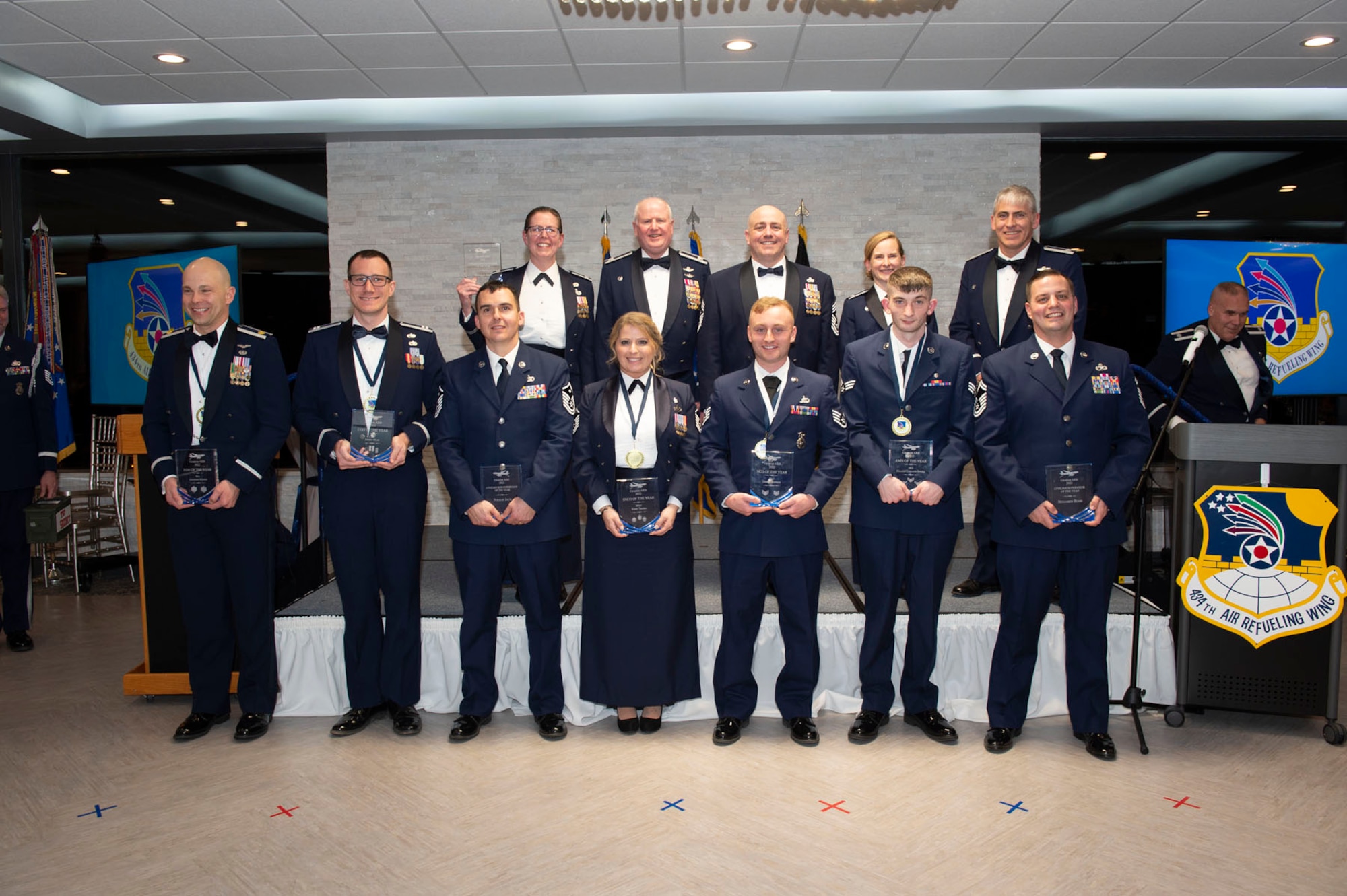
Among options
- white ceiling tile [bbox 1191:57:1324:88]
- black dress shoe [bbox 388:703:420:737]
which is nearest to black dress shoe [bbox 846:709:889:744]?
black dress shoe [bbox 388:703:420:737]

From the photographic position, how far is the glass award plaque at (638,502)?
3.31 meters

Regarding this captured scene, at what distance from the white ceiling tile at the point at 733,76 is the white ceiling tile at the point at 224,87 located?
2713 millimetres

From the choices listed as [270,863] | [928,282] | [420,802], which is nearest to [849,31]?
[928,282]

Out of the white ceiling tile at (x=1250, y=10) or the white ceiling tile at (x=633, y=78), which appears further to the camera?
the white ceiling tile at (x=633, y=78)

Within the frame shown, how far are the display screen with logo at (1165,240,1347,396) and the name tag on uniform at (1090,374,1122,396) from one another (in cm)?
390

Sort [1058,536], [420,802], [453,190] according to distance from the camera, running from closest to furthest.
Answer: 1. [420,802]
2. [1058,536]
3. [453,190]

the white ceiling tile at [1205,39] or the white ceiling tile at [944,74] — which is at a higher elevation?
the white ceiling tile at [944,74]

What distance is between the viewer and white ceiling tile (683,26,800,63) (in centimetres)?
488

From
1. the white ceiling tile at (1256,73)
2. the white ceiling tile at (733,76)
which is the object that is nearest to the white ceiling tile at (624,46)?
the white ceiling tile at (733,76)

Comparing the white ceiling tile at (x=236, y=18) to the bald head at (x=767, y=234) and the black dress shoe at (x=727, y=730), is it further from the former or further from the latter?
the black dress shoe at (x=727, y=730)

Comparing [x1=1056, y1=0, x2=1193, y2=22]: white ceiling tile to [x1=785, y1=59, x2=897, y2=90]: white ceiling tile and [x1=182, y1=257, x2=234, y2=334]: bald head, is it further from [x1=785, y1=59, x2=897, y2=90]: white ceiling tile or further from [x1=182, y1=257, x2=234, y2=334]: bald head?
[x1=182, y1=257, x2=234, y2=334]: bald head

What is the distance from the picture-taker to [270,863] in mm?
2668

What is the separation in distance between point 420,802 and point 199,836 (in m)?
0.67

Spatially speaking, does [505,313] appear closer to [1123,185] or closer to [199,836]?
[199,836]
